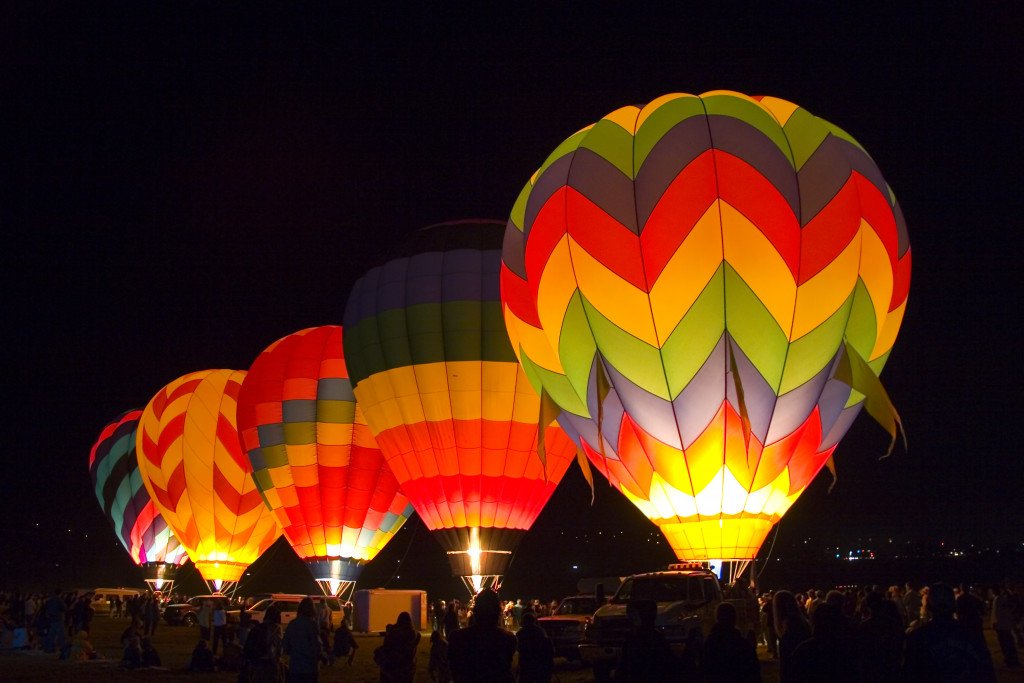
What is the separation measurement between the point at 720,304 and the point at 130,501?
26695 mm

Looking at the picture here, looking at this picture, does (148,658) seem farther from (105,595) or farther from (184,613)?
(105,595)

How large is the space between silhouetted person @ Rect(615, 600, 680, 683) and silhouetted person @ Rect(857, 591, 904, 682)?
5.51ft

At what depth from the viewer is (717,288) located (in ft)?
39.1

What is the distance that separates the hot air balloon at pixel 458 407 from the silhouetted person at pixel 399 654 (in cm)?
1137

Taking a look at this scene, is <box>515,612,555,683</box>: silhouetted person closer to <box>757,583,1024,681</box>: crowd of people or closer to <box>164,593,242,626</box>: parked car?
<box>757,583,1024,681</box>: crowd of people

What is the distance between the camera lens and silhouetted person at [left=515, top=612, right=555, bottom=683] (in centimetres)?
598

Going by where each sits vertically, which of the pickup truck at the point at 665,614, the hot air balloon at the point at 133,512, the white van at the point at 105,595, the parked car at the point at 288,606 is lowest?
the white van at the point at 105,595

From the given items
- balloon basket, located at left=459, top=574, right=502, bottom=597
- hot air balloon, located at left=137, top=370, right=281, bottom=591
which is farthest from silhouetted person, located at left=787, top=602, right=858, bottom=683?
hot air balloon, located at left=137, top=370, right=281, bottom=591

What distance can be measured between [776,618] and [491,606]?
4.88ft

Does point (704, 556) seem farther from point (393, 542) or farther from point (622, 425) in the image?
point (393, 542)

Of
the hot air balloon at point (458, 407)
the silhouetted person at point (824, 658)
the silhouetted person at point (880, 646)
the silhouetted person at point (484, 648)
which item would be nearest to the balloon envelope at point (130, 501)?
the hot air balloon at point (458, 407)

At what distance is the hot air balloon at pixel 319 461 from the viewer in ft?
71.1

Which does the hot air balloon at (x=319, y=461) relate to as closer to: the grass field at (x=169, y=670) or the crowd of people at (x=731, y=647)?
the grass field at (x=169, y=670)

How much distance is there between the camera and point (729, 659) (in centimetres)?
438
